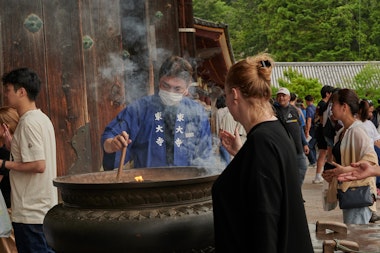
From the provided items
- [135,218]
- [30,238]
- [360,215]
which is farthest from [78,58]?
[360,215]

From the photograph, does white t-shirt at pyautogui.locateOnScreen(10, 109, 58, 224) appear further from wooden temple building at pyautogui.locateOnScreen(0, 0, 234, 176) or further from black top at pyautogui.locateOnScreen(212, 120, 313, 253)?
black top at pyautogui.locateOnScreen(212, 120, 313, 253)

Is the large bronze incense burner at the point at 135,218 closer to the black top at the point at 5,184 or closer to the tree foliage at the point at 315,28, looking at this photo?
the black top at the point at 5,184

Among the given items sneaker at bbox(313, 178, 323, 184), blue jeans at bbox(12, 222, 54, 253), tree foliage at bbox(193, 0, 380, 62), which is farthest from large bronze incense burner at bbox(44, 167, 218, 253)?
tree foliage at bbox(193, 0, 380, 62)

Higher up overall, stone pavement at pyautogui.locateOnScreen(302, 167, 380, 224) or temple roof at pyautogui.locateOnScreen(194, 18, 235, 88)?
temple roof at pyautogui.locateOnScreen(194, 18, 235, 88)

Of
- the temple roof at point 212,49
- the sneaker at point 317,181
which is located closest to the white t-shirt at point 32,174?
the temple roof at point 212,49

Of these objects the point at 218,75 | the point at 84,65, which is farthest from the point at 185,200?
the point at 218,75

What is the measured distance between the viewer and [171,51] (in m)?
6.71

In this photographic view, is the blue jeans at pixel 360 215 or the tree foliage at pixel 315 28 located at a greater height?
the tree foliage at pixel 315 28

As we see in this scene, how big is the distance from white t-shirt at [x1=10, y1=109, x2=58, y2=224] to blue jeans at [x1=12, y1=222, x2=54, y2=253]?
51mm

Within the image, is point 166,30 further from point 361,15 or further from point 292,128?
point 361,15

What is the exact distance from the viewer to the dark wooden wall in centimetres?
520

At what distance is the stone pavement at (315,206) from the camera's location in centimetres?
890

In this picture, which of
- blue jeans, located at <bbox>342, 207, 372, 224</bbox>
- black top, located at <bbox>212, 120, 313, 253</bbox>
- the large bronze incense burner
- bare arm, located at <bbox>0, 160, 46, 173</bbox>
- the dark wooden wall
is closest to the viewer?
black top, located at <bbox>212, 120, 313, 253</bbox>

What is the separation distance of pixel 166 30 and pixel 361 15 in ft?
151
